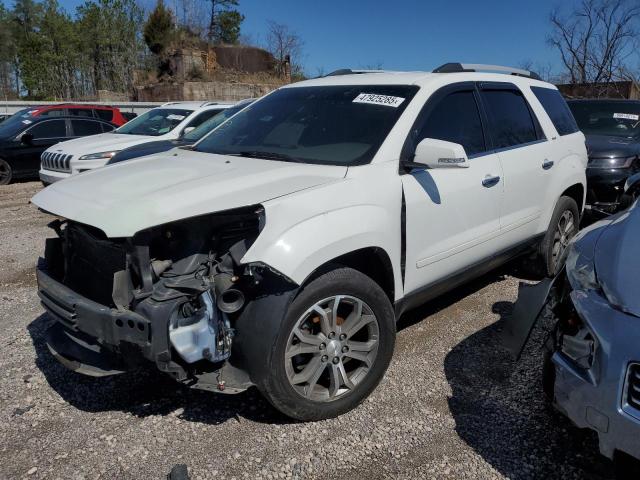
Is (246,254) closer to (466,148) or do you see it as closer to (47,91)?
(466,148)

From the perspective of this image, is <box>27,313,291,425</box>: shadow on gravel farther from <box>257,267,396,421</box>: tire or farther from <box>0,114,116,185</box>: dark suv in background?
<box>0,114,116,185</box>: dark suv in background

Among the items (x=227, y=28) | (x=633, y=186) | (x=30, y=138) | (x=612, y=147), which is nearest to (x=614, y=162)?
(x=612, y=147)

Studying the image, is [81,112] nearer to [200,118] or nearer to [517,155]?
[200,118]

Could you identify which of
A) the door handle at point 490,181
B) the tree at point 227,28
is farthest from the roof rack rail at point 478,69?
the tree at point 227,28

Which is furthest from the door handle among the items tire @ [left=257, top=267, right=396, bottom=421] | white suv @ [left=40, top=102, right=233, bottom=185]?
white suv @ [left=40, top=102, right=233, bottom=185]

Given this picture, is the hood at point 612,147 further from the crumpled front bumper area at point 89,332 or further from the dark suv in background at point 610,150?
the crumpled front bumper area at point 89,332

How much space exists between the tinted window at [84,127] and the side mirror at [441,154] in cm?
1123

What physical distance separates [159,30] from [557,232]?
39845 millimetres

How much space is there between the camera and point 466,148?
3.78 metres

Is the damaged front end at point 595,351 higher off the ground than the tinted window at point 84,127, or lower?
lower

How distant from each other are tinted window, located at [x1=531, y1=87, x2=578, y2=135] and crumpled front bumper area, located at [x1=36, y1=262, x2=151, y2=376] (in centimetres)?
397

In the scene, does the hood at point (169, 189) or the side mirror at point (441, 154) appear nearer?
the hood at point (169, 189)

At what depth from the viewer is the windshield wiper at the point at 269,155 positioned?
10.9 ft

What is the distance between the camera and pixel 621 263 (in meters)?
2.33
